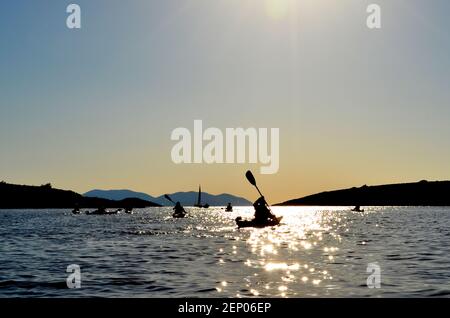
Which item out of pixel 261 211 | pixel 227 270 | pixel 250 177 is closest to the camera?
pixel 227 270

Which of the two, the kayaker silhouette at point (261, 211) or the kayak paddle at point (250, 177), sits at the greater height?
the kayak paddle at point (250, 177)

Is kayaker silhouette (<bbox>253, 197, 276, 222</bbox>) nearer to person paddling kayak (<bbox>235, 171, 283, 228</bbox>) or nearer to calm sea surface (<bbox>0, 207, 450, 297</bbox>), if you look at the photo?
person paddling kayak (<bbox>235, 171, 283, 228</bbox>)

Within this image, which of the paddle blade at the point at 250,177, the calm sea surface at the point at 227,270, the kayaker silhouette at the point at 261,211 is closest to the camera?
the calm sea surface at the point at 227,270

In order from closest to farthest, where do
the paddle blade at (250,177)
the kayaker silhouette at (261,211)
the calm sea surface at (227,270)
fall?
the calm sea surface at (227,270) < the paddle blade at (250,177) < the kayaker silhouette at (261,211)

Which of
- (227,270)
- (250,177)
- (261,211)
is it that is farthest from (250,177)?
(227,270)

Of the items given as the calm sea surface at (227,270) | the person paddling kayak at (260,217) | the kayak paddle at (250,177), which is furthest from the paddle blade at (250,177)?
the calm sea surface at (227,270)

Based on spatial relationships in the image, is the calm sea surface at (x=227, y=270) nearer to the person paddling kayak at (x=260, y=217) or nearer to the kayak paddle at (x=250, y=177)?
the kayak paddle at (x=250, y=177)

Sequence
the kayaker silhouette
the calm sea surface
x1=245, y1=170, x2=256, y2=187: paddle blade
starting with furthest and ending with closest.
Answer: the kayaker silhouette → x1=245, y1=170, x2=256, y2=187: paddle blade → the calm sea surface

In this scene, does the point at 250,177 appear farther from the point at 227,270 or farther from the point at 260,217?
the point at 227,270

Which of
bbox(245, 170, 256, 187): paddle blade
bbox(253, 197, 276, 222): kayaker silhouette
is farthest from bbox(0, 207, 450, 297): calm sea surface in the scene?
bbox(253, 197, 276, 222): kayaker silhouette

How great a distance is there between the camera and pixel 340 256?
3978 cm

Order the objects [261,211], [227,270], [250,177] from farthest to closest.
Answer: [261,211] < [250,177] < [227,270]
